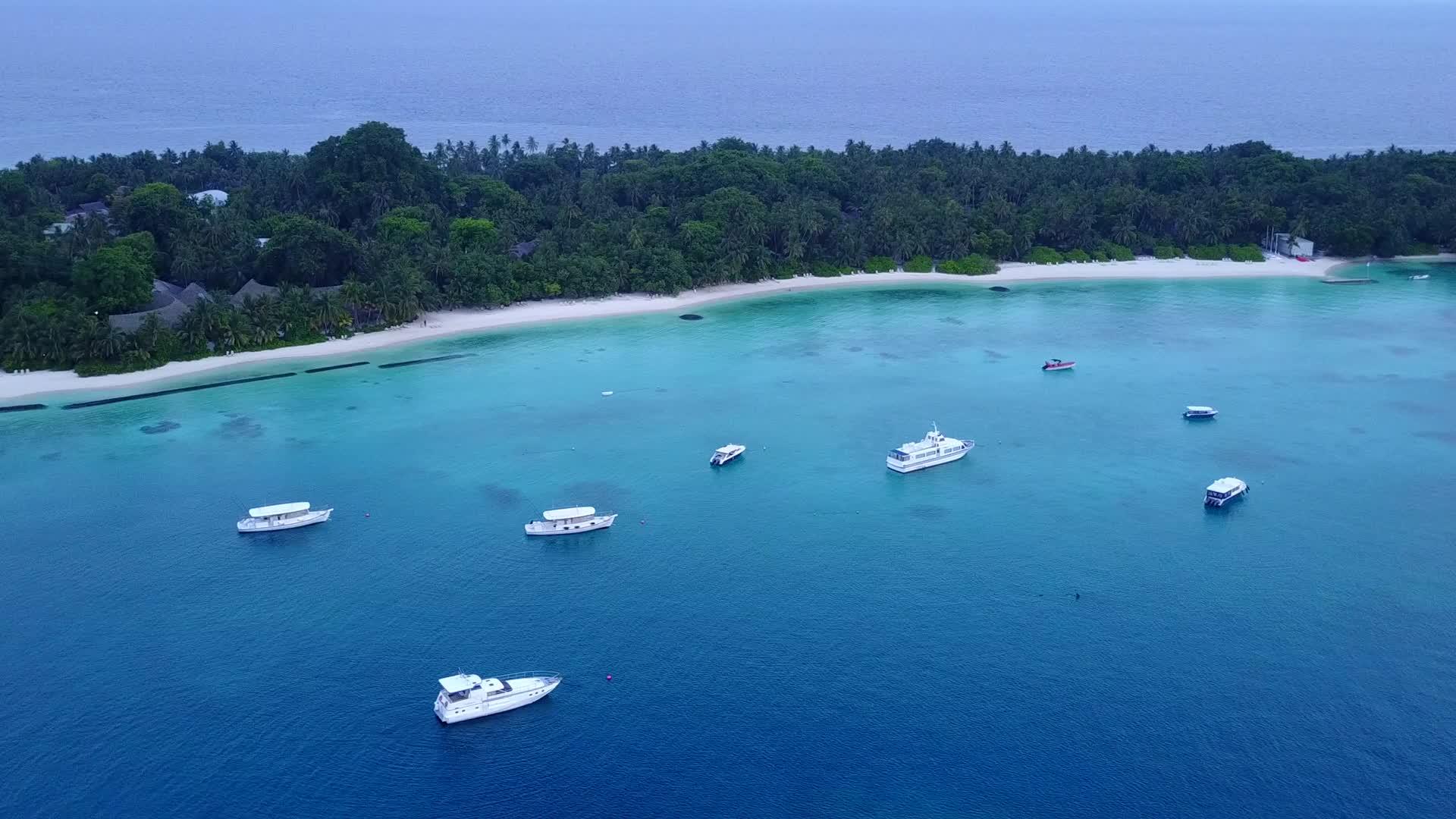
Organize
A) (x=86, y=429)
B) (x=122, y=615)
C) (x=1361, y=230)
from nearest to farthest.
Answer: (x=122, y=615)
(x=86, y=429)
(x=1361, y=230)

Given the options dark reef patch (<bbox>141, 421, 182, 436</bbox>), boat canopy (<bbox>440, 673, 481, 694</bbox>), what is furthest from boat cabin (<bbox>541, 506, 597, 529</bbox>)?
dark reef patch (<bbox>141, 421, 182, 436</bbox>)

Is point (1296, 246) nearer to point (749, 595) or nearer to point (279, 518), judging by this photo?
point (749, 595)

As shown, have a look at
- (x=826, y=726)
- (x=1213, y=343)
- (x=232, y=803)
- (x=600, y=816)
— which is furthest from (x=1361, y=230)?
(x=232, y=803)

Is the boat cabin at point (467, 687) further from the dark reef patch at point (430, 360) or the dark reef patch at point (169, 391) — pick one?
the dark reef patch at point (430, 360)

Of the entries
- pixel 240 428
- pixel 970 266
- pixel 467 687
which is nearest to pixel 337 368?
pixel 240 428

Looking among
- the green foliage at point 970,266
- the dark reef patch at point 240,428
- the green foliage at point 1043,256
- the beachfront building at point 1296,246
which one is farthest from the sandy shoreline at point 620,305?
the dark reef patch at point 240,428

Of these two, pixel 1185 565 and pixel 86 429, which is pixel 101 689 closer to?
pixel 86 429
